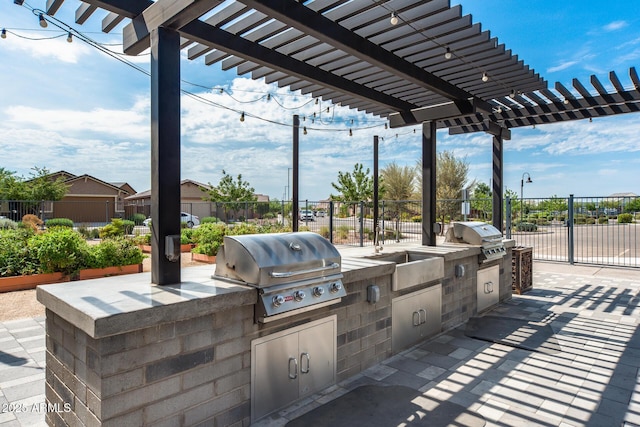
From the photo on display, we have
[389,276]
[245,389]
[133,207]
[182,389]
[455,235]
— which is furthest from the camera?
[133,207]

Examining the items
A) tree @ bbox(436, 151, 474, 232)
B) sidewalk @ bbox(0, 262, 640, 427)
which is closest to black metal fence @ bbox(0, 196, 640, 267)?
tree @ bbox(436, 151, 474, 232)

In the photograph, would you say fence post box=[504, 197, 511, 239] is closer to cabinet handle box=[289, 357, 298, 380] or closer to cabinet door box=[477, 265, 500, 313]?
cabinet door box=[477, 265, 500, 313]

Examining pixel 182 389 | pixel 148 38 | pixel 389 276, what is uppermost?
pixel 148 38

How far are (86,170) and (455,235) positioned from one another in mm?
29097

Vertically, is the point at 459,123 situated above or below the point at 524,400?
above

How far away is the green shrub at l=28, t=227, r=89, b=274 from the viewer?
19.9 feet

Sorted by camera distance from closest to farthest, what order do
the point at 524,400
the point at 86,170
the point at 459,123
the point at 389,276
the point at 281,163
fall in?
the point at 524,400 < the point at 389,276 < the point at 459,123 < the point at 86,170 < the point at 281,163

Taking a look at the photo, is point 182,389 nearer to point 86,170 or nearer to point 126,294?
point 126,294

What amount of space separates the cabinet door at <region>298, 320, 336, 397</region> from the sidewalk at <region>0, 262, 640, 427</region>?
0.08 metres

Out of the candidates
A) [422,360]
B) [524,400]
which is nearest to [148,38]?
[422,360]

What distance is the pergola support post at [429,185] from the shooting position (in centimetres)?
502

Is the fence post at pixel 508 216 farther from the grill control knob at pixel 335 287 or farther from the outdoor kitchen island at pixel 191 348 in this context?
the grill control knob at pixel 335 287

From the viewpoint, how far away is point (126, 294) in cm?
201

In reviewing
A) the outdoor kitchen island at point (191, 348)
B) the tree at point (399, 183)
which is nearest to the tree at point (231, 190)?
the tree at point (399, 183)
